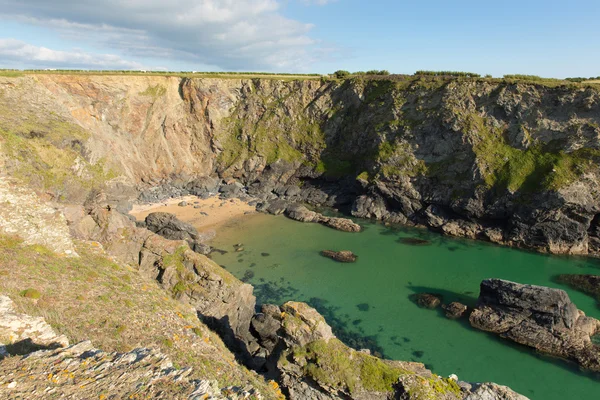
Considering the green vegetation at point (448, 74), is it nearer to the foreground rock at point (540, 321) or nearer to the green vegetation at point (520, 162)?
the green vegetation at point (520, 162)

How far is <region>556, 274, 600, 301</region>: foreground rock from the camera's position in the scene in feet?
110

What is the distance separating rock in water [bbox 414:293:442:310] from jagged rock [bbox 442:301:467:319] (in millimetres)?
927

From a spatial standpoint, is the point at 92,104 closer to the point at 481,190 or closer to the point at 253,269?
the point at 253,269

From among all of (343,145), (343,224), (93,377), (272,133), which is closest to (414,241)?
(343,224)

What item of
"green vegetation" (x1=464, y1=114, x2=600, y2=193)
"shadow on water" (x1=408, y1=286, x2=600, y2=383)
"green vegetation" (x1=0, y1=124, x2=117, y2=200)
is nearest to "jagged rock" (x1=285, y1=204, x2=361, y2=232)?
"shadow on water" (x1=408, y1=286, x2=600, y2=383)

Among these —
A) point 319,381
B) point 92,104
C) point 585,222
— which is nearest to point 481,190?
point 585,222

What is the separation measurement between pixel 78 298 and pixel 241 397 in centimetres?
979

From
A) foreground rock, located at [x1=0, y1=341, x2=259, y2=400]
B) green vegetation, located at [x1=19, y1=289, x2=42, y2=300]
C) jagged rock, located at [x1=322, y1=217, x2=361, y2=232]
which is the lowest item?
jagged rock, located at [x1=322, y1=217, x2=361, y2=232]

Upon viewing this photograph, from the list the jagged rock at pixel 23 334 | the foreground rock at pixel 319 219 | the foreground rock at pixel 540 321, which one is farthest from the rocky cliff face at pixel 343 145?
the jagged rock at pixel 23 334

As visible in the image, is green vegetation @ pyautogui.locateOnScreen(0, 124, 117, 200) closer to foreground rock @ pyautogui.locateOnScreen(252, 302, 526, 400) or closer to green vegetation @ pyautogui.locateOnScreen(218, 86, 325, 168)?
foreground rock @ pyautogui.locateOnScreen(252, 302, 526, 400)

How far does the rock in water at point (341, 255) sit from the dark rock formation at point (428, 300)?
31.4ft

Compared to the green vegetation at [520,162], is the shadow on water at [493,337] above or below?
below

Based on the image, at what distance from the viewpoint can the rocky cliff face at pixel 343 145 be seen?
4250 cm

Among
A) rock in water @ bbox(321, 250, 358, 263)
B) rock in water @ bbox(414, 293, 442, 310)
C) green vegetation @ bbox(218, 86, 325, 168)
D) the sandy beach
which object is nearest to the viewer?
rock in water @ bbox(414, 293, 442, 310)
